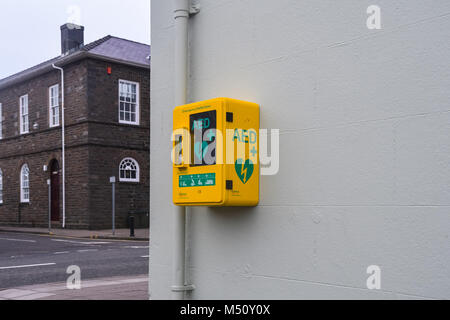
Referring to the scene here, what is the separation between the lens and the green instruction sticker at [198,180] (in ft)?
13.8

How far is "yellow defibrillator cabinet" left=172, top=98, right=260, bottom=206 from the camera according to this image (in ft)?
13.6

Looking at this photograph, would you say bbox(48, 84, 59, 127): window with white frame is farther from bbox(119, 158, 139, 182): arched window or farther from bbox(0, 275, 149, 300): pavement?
bbox(0, 275, 149, 300): pavement

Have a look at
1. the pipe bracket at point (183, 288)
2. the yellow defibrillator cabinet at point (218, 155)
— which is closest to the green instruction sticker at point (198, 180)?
the yellow defibrillator cabinet at point (218, 155)

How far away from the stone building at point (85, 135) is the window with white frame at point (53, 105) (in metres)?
0.05

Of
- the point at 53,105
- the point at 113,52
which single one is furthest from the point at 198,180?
the point at 53,105

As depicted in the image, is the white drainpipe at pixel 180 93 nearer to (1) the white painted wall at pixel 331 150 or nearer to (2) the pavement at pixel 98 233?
(1) the white painted wall at pixel 331 150

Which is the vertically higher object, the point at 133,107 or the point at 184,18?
the point at 133,107

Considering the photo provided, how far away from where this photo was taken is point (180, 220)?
491cm

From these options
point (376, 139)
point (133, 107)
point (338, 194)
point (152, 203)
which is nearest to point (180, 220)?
point (152, 203)

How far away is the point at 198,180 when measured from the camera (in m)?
4.33

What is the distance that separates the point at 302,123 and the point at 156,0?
2.20 meters

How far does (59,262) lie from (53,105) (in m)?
15.9

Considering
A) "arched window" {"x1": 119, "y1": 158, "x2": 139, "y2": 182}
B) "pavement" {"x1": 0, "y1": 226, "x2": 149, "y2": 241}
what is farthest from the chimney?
"pavement" {"x1": 0, "y1": 226, "x2": 149, "y2": 241}
